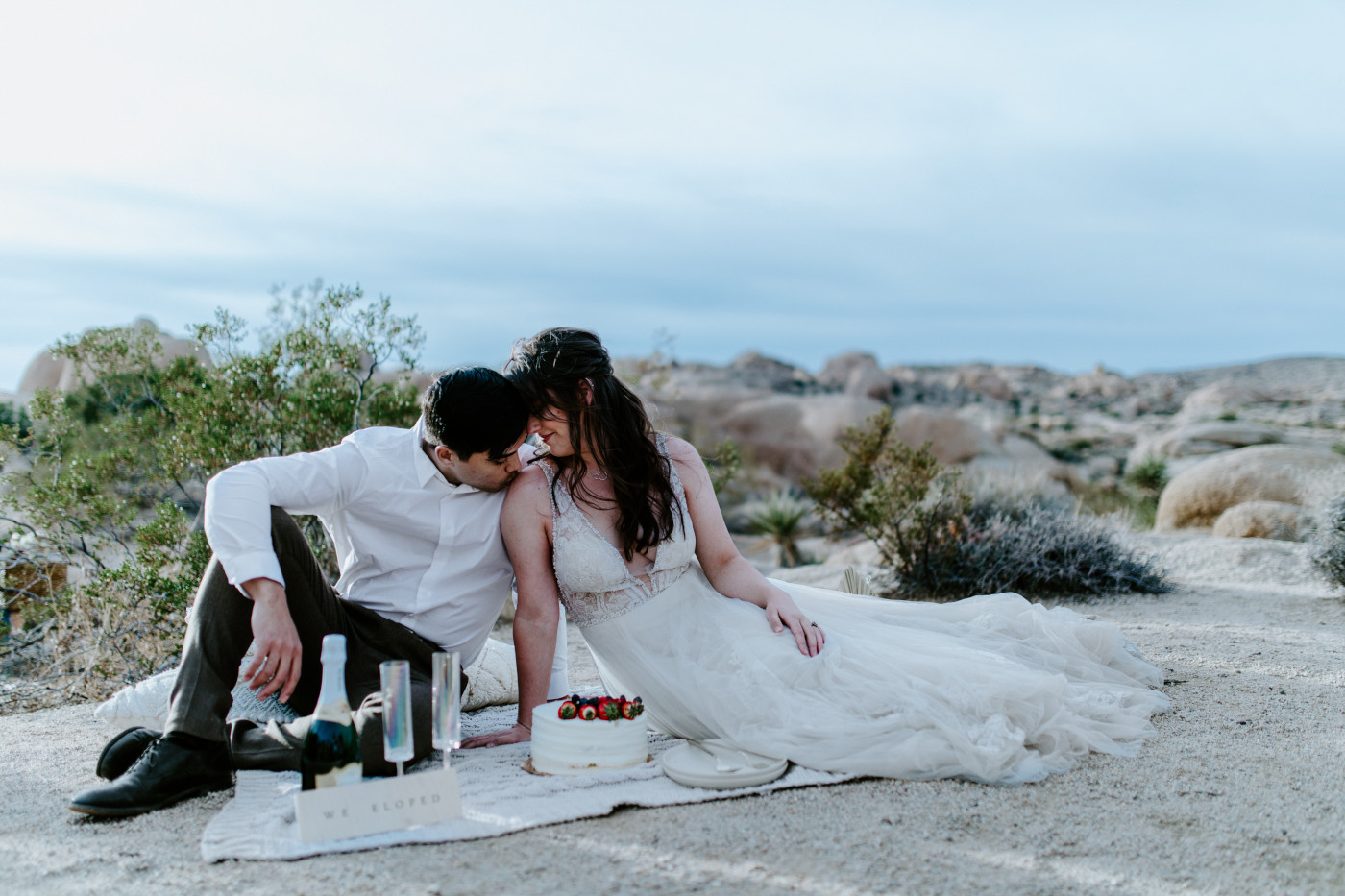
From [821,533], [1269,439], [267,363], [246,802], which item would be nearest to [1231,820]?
[246,802]

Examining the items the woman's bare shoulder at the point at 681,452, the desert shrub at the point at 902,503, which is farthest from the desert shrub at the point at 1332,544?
the woman's bare shoulder at the point at 681,452

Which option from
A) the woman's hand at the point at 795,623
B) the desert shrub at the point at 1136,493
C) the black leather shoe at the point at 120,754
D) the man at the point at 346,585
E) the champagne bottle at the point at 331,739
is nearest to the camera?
the champagne bottle at the point at 331,739

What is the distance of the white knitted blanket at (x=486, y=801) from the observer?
2.66 m

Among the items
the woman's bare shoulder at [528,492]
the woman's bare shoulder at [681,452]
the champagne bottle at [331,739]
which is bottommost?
the champagne bottle at [331,739]

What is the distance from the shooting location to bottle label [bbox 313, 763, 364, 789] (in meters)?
2.66

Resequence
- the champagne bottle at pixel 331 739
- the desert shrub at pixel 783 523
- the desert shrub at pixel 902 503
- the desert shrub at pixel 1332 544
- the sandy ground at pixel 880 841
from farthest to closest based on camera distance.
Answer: the desert shrub at pixel 783 523
the desert shrub at pixel 902 503
the desert shrub at pixel 1332 544
the champagne bottle at pixel 331 739
the sandy ground at pixel 880 841

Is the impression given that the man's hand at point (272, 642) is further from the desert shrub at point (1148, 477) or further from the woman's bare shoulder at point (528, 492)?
the desert shrub at point (1148, 477)

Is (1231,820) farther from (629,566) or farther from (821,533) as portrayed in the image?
(821,533)

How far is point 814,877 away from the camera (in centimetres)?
245

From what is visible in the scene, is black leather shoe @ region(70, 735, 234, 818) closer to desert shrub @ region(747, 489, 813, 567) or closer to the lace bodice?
the lace bodice

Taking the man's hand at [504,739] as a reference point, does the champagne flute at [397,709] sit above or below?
above

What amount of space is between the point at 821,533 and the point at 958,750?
34.5 ft

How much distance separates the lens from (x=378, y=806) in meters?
2.71

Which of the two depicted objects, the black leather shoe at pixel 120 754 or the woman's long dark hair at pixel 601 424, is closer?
the black leather shoe at pixel 120 754
